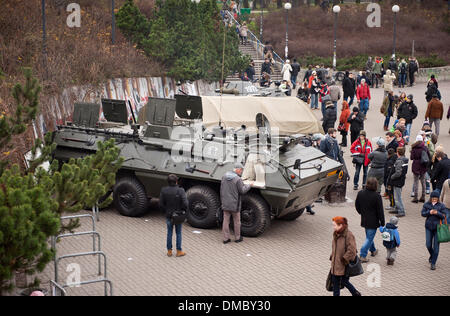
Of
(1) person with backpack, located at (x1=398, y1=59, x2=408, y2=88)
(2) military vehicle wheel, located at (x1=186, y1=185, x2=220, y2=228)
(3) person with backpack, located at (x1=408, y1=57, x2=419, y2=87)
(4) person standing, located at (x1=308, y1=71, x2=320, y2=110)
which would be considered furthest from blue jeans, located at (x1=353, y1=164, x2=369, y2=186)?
(3) person with backpack, located at (x1=408, y1=57, x2=419, y2=87)

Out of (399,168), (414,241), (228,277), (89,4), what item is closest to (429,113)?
(399,168)

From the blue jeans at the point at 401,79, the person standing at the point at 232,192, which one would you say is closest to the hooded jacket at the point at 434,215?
the person standing at the point at 232,192

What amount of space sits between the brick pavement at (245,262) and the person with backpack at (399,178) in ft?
0.90

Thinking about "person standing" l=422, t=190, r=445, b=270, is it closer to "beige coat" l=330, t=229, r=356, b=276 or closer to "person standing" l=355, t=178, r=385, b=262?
"person standing" l=355, t=178, r=385, b=262

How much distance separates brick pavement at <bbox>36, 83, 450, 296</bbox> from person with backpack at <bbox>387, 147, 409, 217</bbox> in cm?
27

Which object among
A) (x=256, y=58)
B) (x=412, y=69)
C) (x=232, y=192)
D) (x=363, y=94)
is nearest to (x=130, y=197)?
(x=232, y=192)

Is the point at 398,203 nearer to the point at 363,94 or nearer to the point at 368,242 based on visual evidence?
the point at 368,242

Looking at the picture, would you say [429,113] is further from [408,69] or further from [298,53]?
[298,53]

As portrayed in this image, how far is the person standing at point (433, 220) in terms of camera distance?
11.0 m

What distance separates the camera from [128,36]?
2788 centimetres

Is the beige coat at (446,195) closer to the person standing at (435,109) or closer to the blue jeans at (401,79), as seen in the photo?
the person standing at (435,109)

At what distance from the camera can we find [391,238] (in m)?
11.2

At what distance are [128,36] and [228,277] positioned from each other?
62.4ft

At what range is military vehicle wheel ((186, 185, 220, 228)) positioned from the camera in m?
12.8
